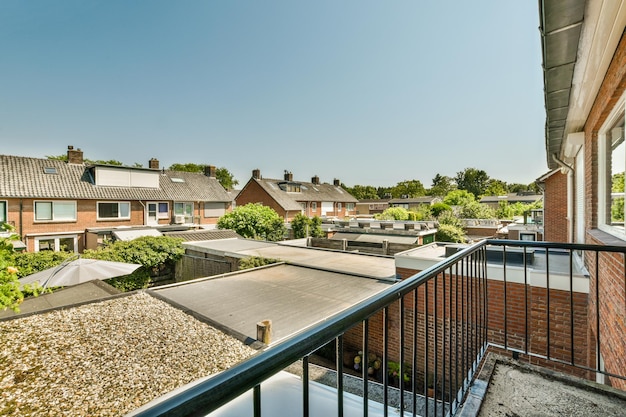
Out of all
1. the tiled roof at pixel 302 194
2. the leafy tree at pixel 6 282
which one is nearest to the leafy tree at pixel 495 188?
the tiled roof at pixel 302 194

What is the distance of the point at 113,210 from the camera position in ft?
66.4

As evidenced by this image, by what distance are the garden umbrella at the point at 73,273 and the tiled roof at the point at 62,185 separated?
1352 cm

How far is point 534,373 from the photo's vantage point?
2.34 m

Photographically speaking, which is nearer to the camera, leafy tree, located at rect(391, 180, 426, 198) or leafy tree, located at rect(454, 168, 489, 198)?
leafy tree, located at rect(391, 180, 426, 198)

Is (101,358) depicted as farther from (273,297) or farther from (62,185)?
(62,185)

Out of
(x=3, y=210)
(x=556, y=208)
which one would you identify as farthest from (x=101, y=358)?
(x=3, y=210)

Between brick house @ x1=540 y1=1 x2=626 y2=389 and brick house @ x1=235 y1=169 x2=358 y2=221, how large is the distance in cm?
2623

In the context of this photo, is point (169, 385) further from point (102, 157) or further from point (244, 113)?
point (102, 157)

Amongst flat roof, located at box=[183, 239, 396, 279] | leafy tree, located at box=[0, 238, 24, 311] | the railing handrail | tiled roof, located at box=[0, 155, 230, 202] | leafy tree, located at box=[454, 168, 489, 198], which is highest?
leafy tree, located at box=[454, 168, 489, 198]

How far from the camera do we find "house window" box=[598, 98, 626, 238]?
111 inches

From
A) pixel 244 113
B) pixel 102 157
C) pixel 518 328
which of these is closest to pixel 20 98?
pixel 244 113

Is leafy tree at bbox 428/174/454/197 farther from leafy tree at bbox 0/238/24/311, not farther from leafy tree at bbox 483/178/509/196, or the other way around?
leafy tree at bbox 0/238/24/311

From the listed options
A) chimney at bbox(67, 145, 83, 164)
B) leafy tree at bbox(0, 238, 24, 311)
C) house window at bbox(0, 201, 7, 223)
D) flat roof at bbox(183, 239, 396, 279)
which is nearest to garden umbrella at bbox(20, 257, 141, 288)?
flat roof at bbox(183, 239, 396, 279)

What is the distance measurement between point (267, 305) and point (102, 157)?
49.2 m
